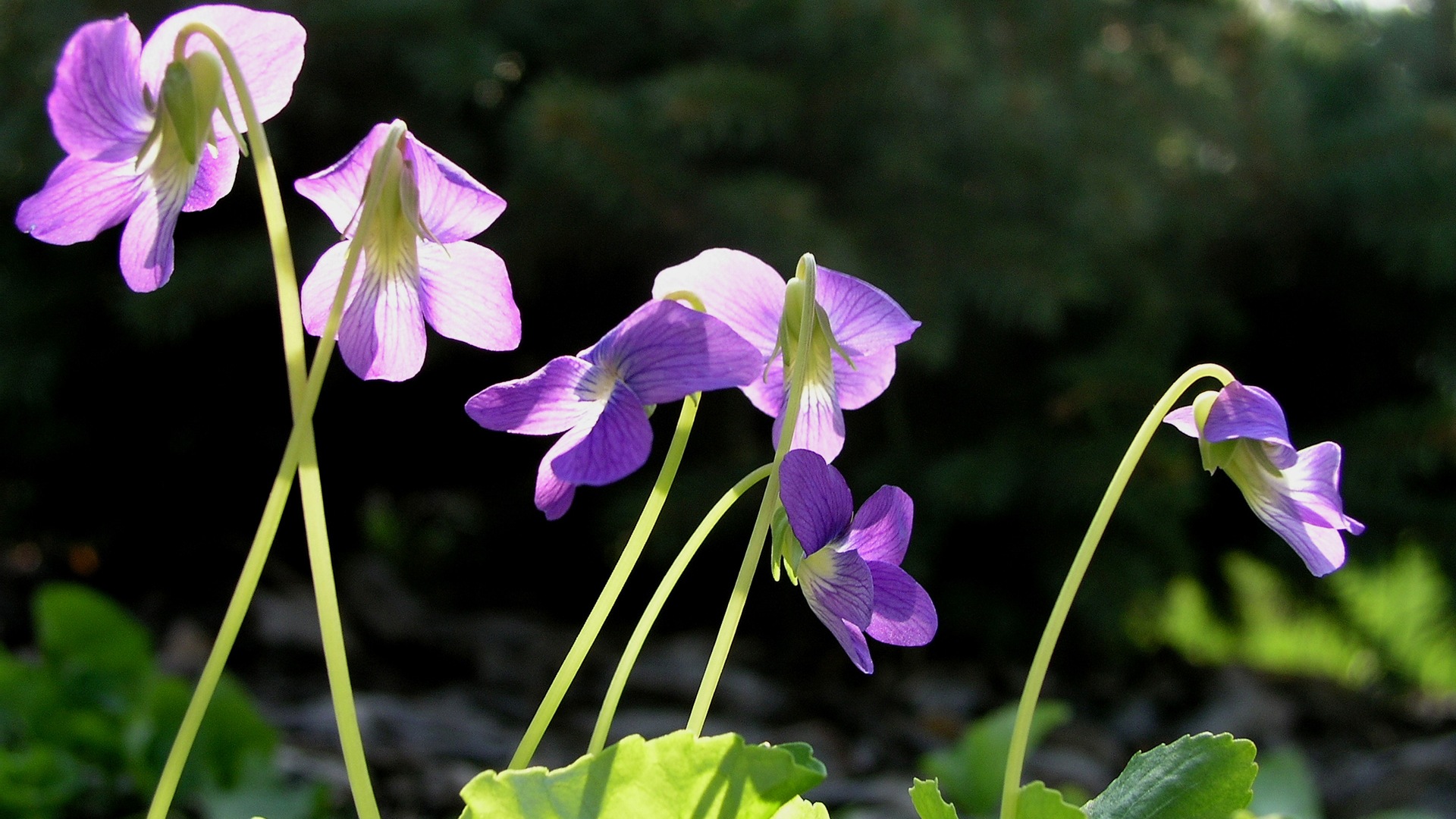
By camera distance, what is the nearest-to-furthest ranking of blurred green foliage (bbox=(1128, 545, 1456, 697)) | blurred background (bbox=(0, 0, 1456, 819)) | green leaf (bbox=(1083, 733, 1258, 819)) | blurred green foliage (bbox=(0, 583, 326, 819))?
green leaf (bbox=(1083, 733, 1258, 819)), blurred green foliage (bbox=(0, 583, 326, 819)), blurred background (bbox=(0, 0, 1456, 819)), blurred green foliage (bbox=(1128, 545, 1456, 697))

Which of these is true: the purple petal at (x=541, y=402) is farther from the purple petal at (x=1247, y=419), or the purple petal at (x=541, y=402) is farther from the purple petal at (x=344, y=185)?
the purple petal at (x=1247, y=419)

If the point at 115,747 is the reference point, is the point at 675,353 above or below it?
above

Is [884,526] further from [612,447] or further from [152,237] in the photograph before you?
[152,237]

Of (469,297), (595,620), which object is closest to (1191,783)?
(595,620)

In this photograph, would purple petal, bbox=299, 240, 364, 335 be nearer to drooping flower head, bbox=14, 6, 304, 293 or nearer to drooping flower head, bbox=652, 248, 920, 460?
drooping flower head, bbox=14, 6, 304, 293

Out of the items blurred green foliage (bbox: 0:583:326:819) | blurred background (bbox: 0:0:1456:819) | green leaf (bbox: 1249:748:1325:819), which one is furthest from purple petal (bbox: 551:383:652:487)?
blurred background (bbox: 0:0:1456:819)

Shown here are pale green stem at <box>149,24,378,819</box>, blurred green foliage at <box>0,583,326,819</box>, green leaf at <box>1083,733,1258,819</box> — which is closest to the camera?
pale green stem at <box>149,24,378,819</box>

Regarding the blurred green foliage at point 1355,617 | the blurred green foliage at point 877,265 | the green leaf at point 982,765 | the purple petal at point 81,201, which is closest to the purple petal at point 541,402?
the purple petal at point 81,201
